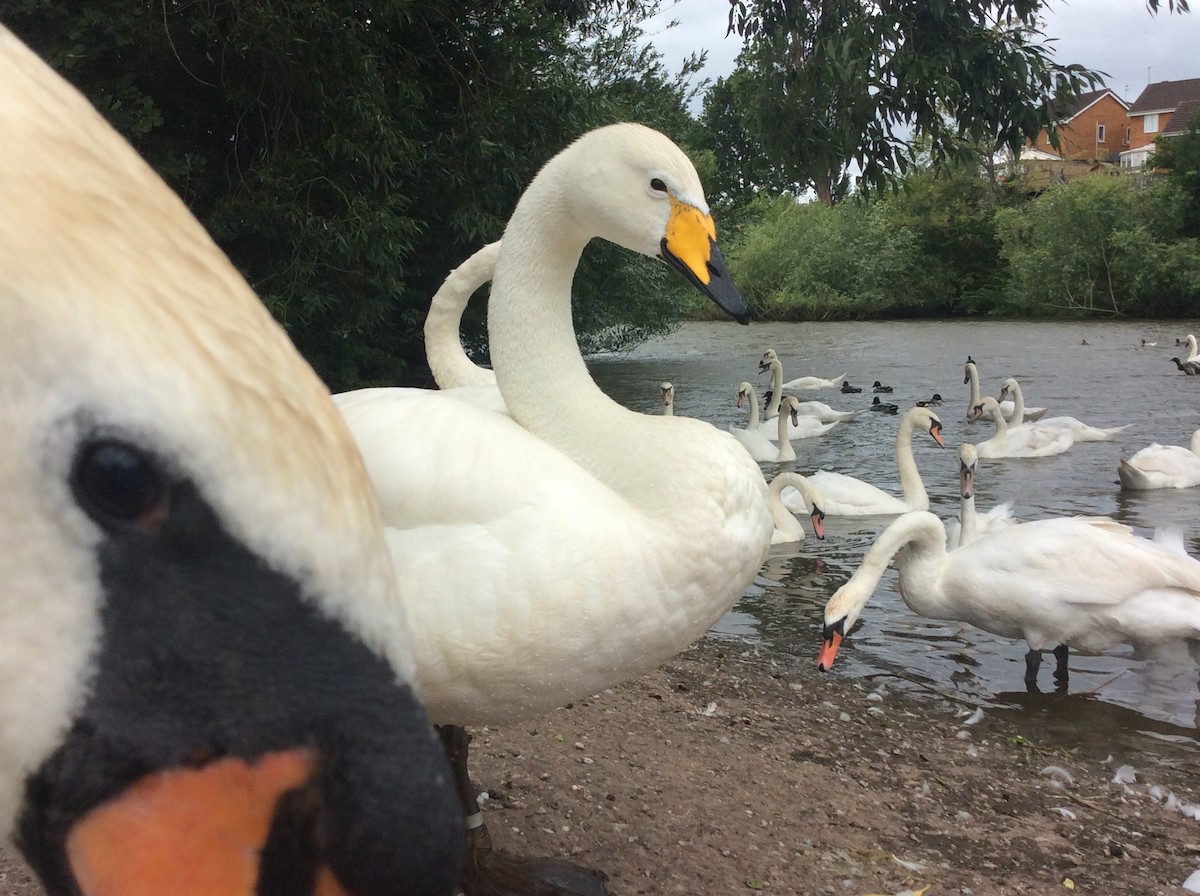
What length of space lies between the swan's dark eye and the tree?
647cm

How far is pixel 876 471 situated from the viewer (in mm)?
12820

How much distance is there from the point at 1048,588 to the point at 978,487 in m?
5.82

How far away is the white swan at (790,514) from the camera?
914 centimetres

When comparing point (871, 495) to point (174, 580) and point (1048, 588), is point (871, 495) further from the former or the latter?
point (174, 580)

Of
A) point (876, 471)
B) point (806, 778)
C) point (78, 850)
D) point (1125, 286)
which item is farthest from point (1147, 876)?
point (1125, 286)

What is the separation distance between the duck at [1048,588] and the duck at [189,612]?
5.48 metres

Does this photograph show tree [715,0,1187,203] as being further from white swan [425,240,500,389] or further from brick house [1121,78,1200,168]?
brick house [1121,78,1200,168]

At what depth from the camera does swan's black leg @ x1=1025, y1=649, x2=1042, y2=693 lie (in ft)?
20.3

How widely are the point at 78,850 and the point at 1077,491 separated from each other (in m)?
11.9

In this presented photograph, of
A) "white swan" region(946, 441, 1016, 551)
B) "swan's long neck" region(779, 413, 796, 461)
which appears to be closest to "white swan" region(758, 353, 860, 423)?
"swan's long neck" region(779, 413, 796, 461)

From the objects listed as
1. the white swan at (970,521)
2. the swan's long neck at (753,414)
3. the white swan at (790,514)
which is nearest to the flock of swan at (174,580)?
the white swan at (970,521)

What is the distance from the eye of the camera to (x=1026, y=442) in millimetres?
13094

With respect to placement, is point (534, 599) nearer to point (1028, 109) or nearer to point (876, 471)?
point (1028, 109)

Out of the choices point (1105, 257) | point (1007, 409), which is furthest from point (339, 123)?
point (1105, 257)
